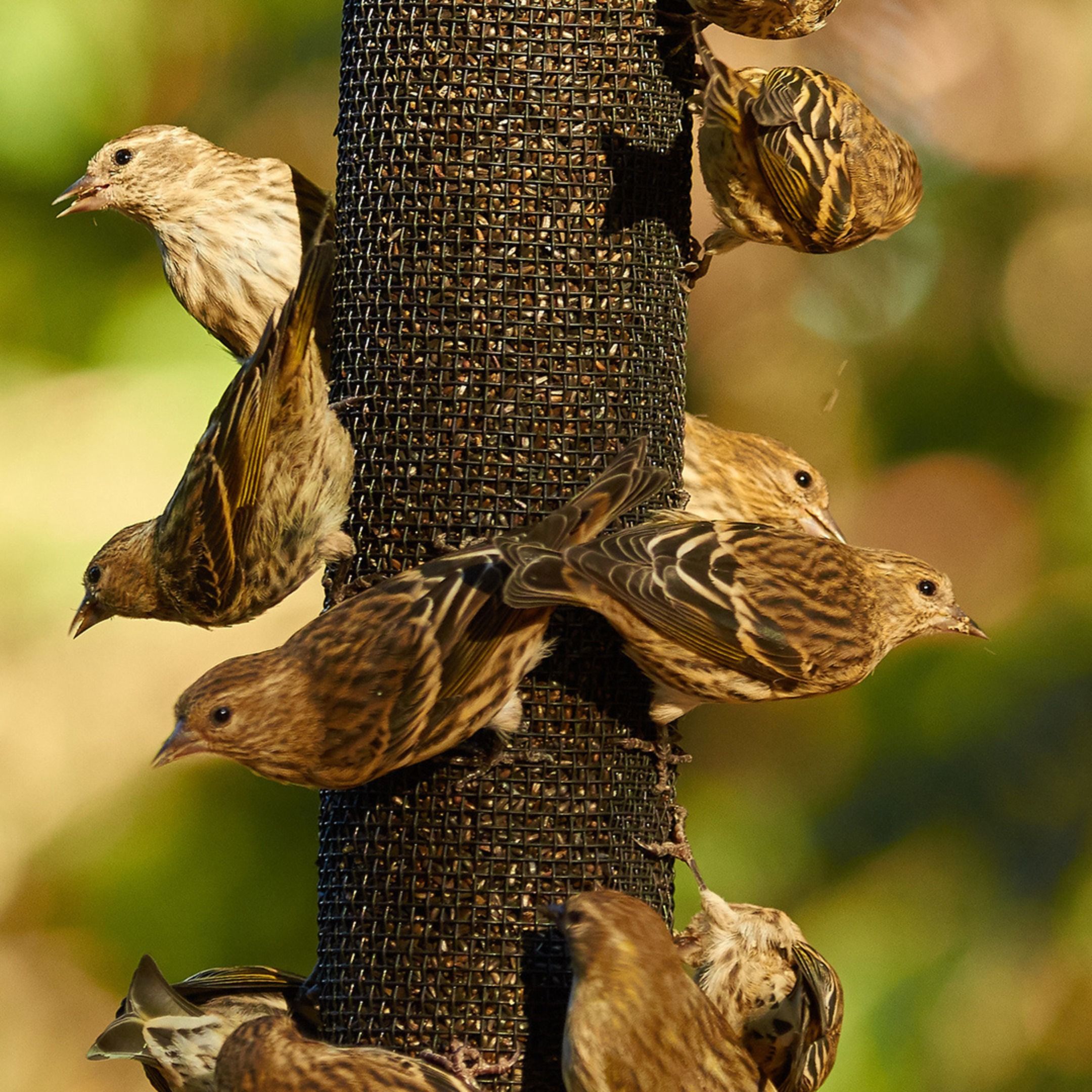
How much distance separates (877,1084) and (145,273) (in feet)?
12.9

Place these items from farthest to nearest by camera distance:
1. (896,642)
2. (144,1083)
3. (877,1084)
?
(144,1083) → (877,1084) → (896,642)

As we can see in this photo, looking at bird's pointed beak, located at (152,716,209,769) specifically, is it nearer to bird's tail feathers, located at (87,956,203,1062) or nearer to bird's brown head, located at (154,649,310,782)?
bird's brown head, located at (154,649,310,782)

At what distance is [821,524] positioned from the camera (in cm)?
898

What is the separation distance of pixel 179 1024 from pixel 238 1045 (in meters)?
0.49

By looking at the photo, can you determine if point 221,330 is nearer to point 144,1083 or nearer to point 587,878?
point 587,878

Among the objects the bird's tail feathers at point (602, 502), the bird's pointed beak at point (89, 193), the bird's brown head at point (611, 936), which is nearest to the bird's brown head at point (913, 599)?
the bird's tail feathers at point (602, 502)

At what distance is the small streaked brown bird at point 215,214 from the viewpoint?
8.25 meters

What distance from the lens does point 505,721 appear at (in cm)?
728

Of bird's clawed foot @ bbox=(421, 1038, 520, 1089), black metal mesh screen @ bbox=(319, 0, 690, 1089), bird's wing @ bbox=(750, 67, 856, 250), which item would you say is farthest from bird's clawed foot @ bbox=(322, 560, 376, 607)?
bird's wing @ bbox=(750, 67, 856, 250)

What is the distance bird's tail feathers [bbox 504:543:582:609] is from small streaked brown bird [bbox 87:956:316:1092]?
1.56 metres

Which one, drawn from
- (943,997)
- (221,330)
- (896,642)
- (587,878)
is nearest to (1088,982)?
(943,997)

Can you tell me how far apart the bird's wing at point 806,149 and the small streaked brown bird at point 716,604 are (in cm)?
104

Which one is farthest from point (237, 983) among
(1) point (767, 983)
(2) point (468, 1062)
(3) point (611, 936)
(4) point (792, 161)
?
(4) point (792, 161)

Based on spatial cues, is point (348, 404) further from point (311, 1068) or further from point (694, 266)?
point (311, 1068)
